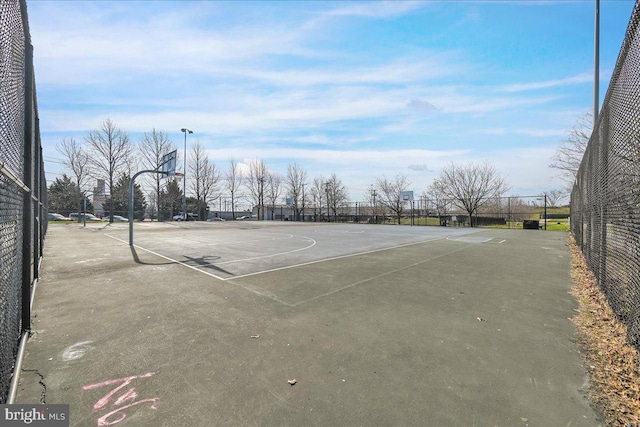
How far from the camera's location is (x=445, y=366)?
3057mm

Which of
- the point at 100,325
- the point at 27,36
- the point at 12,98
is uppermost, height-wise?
the point at 27,36

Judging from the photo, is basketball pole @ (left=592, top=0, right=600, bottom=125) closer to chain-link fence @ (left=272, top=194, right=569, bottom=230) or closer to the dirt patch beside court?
the dirt patch beside court

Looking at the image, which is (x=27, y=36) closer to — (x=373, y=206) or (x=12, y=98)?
(x=12, y=98)

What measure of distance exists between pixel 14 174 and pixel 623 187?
24.2ft

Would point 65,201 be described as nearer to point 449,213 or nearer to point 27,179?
point 27,179

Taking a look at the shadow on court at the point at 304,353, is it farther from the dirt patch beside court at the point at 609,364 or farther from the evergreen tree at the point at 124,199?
the evergreen tree at the point at 124,199

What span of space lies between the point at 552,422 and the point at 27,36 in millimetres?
6628

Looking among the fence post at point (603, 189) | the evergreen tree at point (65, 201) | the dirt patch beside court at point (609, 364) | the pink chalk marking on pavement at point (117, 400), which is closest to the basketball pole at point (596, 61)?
the fence post at point (603, 189)

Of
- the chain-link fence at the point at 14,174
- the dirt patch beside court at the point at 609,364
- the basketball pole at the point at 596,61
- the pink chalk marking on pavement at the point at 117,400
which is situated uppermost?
the basketball pole at the point at 596,61

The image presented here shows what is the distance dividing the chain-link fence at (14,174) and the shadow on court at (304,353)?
35 centimetres

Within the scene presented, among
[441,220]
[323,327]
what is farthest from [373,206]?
[323,327]

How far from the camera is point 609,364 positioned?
3.07m

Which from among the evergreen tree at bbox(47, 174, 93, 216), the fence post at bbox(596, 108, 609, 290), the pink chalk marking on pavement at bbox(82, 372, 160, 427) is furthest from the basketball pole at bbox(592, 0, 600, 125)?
the evergreen tree at bbox(47, 174, 93, 216)

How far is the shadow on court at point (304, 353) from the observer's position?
2377 millimetres
